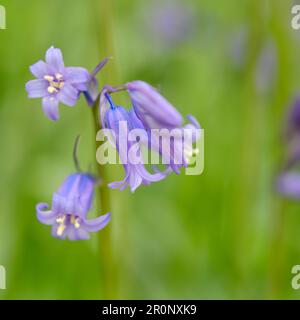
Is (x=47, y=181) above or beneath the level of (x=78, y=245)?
above

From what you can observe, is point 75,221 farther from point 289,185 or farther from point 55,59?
point 289,185

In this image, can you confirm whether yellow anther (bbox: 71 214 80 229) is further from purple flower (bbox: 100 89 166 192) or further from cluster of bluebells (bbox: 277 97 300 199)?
cluster of bluebells (bbox: 277 97 300 199)

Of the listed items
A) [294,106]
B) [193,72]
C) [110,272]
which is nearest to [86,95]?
[110,272]

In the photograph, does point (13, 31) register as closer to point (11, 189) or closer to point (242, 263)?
point (11, 189)

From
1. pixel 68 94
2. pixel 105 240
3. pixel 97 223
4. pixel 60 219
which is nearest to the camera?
pixel 68 94

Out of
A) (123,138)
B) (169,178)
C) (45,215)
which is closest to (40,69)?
(123,138)

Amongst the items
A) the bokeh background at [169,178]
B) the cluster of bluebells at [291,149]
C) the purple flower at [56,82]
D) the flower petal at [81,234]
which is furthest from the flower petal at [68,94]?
the cluster of bluebells at [291,149]
